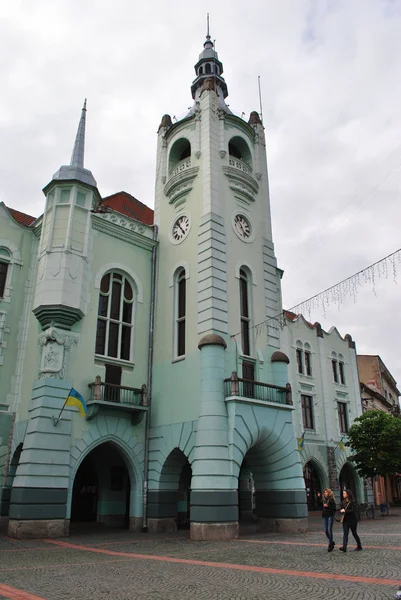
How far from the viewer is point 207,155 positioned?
986 inches

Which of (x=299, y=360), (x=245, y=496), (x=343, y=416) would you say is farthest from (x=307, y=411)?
(x=245, y=496)

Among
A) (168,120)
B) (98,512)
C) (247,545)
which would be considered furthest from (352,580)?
(168,120)

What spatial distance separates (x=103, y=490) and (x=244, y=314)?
439 inches

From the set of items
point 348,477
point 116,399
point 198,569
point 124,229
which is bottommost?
point 198,569

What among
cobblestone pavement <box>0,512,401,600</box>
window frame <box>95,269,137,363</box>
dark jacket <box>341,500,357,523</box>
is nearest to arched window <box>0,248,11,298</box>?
window frame <box>95,269,137,363</box>

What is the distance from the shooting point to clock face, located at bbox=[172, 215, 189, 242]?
24.9 m

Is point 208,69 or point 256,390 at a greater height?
point 208,69

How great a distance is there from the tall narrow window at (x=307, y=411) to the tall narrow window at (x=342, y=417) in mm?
3400

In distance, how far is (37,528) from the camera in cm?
1773

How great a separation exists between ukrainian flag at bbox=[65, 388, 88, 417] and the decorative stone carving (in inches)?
59.6

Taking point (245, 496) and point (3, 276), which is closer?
point (3, 276)

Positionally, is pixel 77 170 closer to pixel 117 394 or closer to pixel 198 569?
pixel 117 394

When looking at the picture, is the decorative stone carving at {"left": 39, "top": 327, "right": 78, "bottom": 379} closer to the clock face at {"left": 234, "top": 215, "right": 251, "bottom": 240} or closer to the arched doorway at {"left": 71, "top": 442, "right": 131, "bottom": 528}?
the arched doorway at {"left": 71, "top": 442, "right": 131, "bottom": 528}

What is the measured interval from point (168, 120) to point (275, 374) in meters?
16.8
